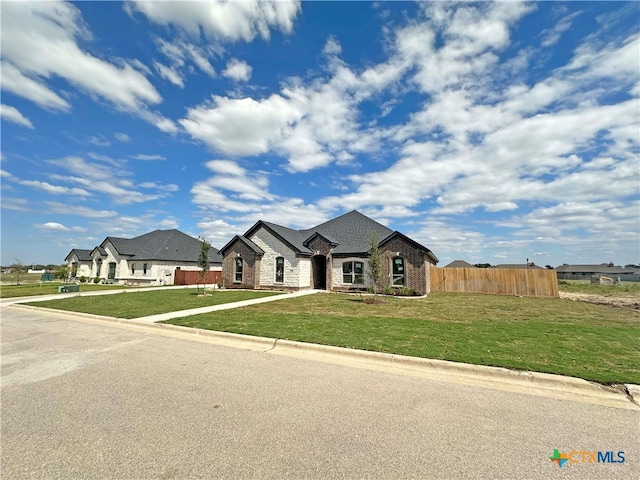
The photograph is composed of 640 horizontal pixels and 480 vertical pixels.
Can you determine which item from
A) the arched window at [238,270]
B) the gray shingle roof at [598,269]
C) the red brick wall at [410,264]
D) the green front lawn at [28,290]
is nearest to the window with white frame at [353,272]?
the red brick wall at [410,264]

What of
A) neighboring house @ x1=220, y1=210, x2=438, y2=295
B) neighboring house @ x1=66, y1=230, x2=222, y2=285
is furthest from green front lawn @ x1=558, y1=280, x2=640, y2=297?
neighboring house @ x1=66, y1=230, x2=222, y2=285

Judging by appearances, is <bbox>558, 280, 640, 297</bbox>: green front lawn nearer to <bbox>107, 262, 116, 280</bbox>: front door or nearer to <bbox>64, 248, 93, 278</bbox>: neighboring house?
<bbox>107, 262, 116, 280</bbox>: front door

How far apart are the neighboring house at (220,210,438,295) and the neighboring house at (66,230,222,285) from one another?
37.1ft

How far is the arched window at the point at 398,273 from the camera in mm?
21697

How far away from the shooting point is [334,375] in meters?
5.31

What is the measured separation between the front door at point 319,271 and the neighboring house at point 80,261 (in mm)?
34981

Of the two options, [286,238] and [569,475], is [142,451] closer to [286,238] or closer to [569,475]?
[569,475]

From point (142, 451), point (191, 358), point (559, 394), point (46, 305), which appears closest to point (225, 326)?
point (191, 358)

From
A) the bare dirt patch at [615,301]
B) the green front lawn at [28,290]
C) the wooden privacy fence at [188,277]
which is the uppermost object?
the wooden privacy fence at [188,277]

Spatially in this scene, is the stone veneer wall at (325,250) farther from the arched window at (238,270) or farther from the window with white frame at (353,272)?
the arched window at (238,270)

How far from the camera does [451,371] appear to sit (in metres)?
5.55

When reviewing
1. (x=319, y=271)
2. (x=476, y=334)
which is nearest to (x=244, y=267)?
(x=319, y=271)

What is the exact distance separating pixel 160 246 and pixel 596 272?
101 meters

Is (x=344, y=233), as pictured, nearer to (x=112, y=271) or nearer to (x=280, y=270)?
(x=280, y=270)
